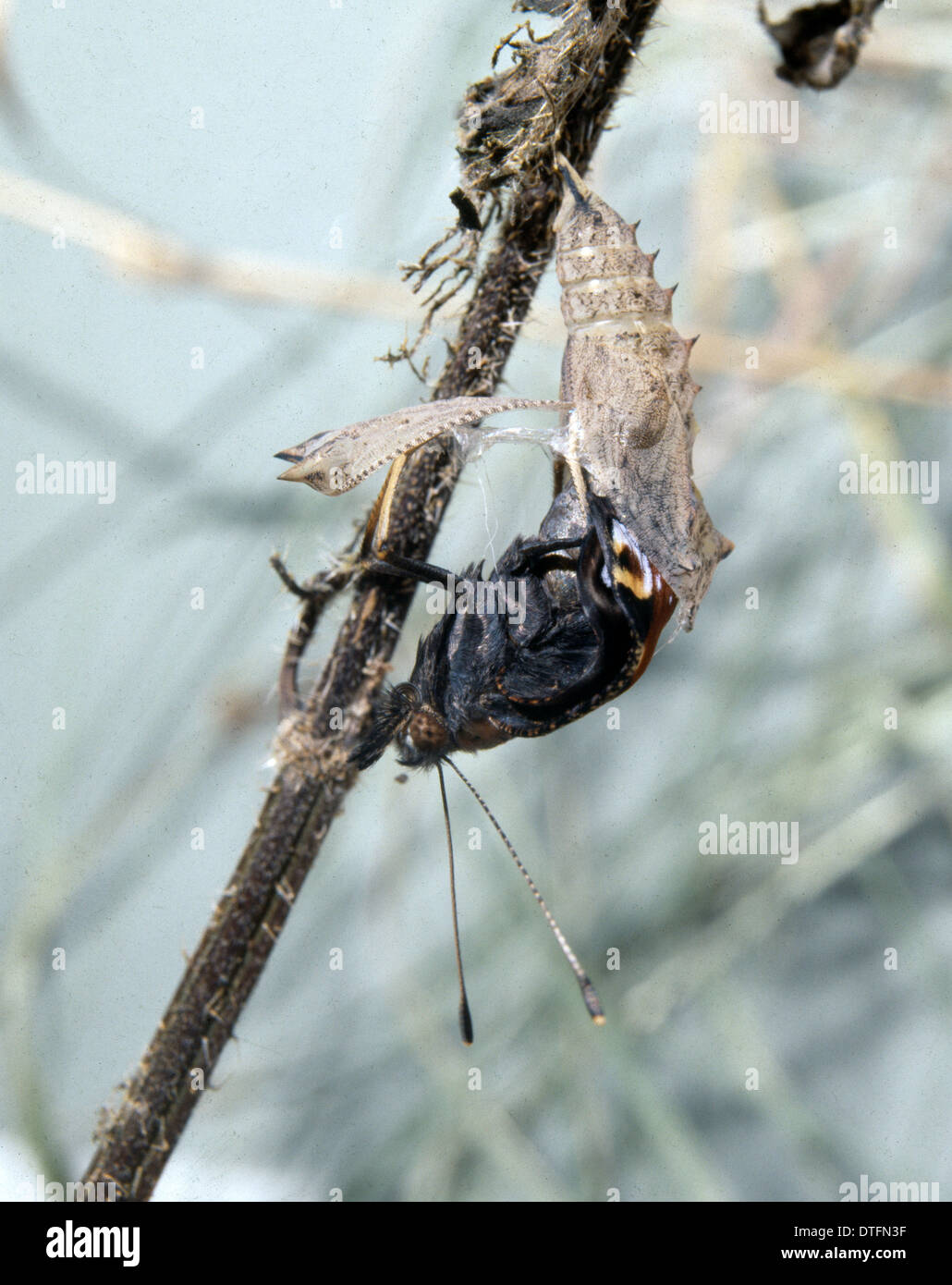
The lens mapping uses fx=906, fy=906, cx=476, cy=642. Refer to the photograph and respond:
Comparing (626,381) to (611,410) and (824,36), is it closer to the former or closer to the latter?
(611,410)

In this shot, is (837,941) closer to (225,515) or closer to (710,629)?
(710,629)

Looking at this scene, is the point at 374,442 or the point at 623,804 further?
the point at 623,804

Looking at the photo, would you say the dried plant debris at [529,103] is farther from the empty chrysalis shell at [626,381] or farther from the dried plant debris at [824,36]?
the dried plant debris at [824,36]

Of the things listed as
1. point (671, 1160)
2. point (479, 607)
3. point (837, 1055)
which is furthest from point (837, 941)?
point (479, 607)

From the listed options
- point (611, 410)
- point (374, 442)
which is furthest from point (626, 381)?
point (374, 442)

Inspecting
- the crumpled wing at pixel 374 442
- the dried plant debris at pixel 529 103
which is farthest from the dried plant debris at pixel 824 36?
the crumpled wing at pixel 374 442
